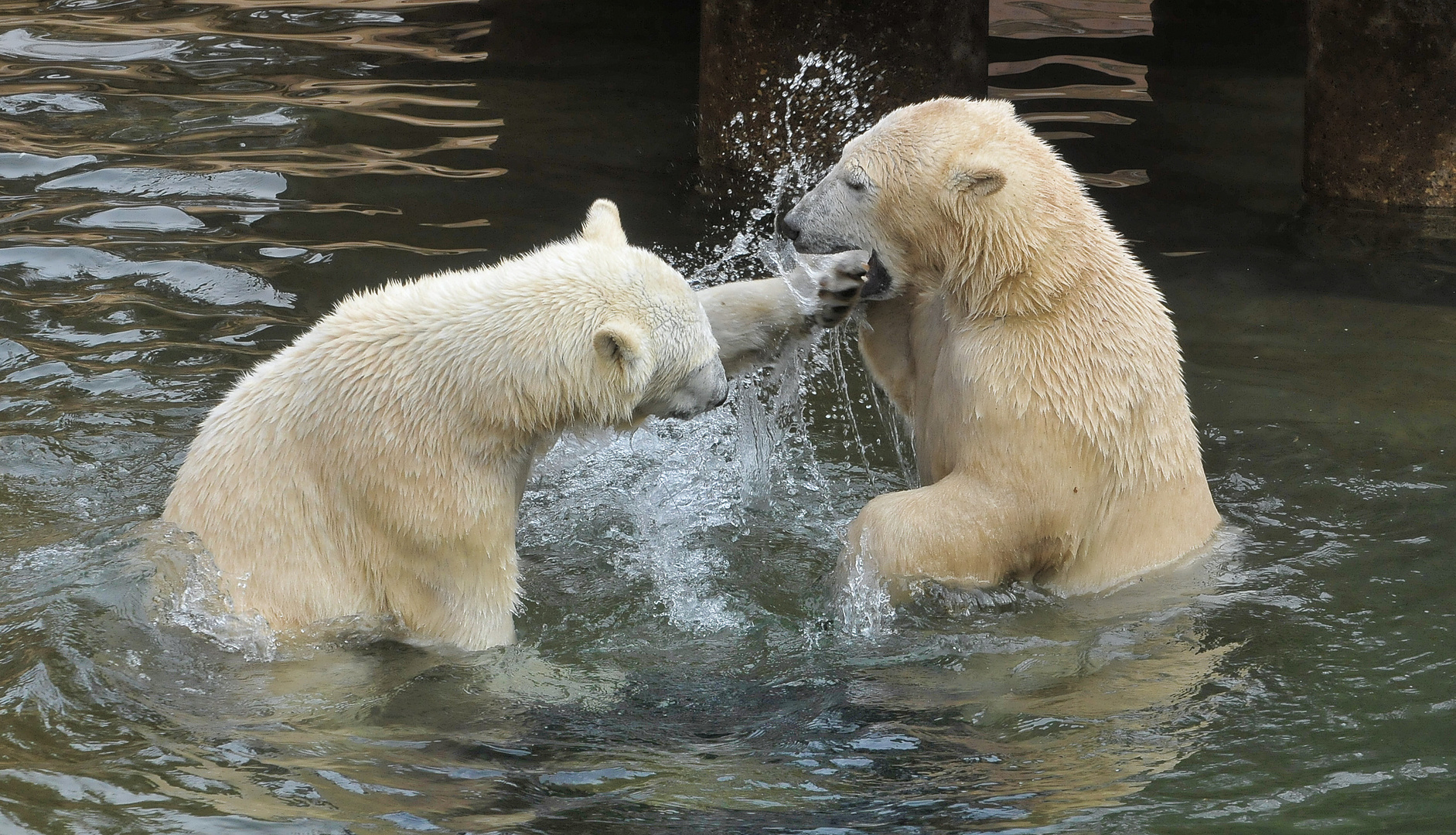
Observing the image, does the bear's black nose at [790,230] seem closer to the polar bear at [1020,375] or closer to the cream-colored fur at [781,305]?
the cream-colored fur at [781,305]

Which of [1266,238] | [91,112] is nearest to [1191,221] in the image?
[1266,238]

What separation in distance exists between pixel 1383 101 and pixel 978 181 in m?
4.42

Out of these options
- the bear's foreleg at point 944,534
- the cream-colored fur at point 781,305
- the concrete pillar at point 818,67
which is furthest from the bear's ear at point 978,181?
the concrete pillar at point 818,67

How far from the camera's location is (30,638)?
4.38m

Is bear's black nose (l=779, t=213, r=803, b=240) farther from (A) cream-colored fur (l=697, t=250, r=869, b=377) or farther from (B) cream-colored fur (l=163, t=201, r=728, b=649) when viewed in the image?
(B) cream-colored fur (l=163, t=201, r=728, b=649)

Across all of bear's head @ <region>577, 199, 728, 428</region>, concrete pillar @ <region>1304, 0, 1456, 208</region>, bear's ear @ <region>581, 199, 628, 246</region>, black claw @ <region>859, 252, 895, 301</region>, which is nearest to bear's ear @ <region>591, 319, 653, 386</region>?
bear's head @ <region>577, 199, 728, 428</region>

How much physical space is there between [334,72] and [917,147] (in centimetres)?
706

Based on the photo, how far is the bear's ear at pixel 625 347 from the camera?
3.99 m

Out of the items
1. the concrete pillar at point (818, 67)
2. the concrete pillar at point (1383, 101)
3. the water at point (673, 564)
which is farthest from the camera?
the concrete pillar at point (818, 67)

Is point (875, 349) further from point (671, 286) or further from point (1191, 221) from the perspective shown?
point (1191, 221)

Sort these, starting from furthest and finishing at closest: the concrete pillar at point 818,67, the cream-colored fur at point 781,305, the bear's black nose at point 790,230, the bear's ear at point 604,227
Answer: the concrete pillar at point 818,67 < the bear's black nose at point 790,230 < the cream-colored fur at point 781,305 < the bear's ear at point 604,227

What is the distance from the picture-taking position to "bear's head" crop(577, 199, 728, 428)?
4.10 meters

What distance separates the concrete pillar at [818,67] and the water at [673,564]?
0.15 m

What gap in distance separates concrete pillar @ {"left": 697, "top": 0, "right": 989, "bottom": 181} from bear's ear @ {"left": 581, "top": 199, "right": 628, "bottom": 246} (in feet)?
13.0
